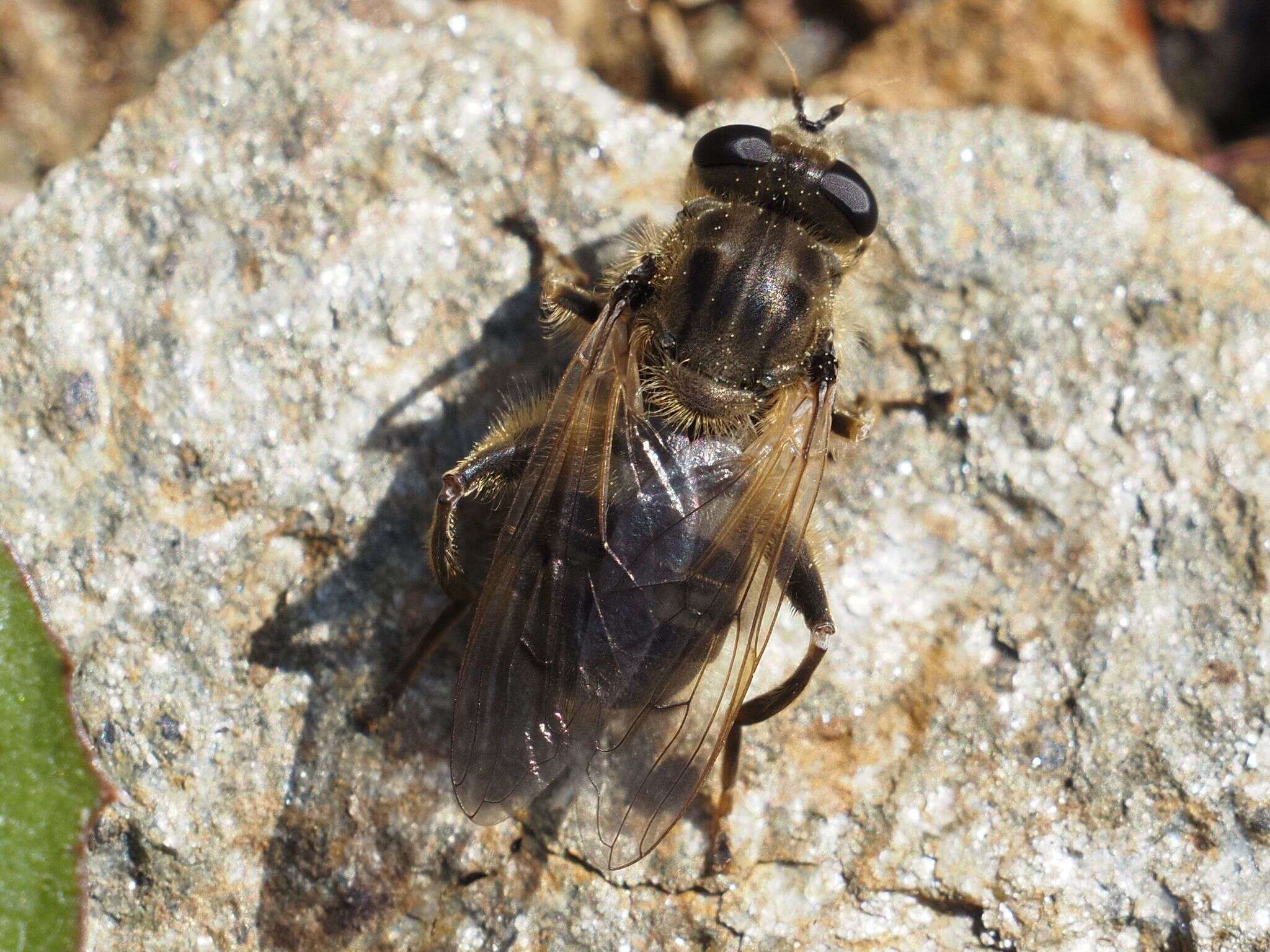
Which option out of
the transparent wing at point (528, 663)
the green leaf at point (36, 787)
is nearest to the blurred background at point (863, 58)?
the green leaf at point (36, 787)

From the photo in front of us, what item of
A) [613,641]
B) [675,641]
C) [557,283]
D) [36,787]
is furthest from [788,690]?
[36,787]

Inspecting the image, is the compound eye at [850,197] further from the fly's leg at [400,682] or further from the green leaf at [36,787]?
the green leaf at [36,787]

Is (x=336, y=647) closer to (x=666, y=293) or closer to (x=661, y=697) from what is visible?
(x=661, y=697)

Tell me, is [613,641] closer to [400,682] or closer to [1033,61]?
[400,682]

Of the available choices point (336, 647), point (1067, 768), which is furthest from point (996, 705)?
point (336, 647)

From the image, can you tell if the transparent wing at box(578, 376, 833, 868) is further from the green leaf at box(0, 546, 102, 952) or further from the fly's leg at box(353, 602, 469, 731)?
the green leaf at box(0, 546, 102, 952)

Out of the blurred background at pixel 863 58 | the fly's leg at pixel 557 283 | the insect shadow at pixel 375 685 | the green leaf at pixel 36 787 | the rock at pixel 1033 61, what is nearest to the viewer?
the green leaf at pixel 36 787
